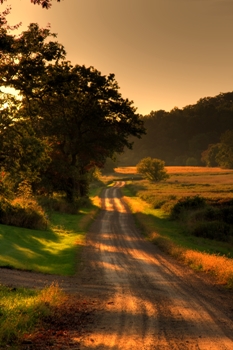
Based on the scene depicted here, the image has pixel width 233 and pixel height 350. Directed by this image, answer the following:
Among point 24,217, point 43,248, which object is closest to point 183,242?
point 43,248

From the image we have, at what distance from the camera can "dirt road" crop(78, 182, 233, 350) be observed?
35.8 ft

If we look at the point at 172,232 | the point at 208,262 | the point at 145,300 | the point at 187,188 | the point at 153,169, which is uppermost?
the point at 153,169

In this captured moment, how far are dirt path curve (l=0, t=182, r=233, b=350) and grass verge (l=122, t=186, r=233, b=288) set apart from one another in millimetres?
808

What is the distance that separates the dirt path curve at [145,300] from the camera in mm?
10953

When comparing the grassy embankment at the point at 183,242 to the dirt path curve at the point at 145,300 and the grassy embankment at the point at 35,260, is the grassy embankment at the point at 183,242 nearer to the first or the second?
the dirt path curve at the point at 145,300

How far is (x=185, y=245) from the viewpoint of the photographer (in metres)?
31.8

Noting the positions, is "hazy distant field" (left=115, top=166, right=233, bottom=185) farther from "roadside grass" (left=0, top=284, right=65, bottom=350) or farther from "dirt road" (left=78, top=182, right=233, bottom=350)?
"roadside grass" (left=0, top=284, right=65, bottom=350)

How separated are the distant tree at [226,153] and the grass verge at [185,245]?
9970 centimetres

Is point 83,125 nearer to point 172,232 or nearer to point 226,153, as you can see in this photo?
point 172,232

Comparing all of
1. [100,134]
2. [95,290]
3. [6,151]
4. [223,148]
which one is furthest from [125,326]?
[223,148]

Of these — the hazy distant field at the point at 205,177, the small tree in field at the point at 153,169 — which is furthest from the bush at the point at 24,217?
the small tree in field at the point at 153,169

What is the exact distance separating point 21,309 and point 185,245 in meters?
→ 20.7

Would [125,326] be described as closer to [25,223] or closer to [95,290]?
[95,290]

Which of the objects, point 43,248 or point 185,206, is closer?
point 43,248
